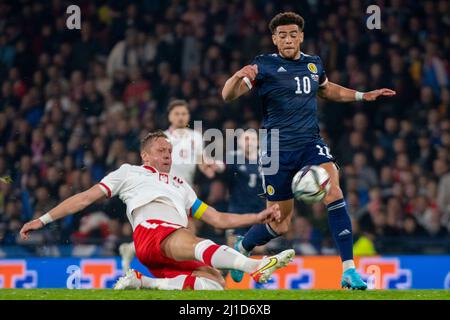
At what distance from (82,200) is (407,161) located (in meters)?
7.22

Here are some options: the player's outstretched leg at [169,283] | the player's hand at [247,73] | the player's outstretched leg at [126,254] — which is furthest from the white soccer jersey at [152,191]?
the player's outstretched leg at [126,254]

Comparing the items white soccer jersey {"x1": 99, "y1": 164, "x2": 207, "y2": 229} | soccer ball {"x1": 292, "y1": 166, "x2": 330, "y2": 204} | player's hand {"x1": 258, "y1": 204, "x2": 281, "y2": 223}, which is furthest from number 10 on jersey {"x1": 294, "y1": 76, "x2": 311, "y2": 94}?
player's hand {"x1": 258, "y1": 204, "x2": 281, "y2": 223}

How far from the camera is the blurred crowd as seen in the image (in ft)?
45.0

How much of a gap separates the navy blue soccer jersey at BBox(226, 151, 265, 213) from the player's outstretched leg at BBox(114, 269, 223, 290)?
3307 mm

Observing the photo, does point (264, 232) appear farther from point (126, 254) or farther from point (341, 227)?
point (126, 254)

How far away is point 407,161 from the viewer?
1411 cm

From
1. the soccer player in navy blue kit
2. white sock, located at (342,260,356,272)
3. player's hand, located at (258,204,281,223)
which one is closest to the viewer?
player's hand, located at (258,204,281,223)

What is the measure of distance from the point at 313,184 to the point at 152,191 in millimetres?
1190

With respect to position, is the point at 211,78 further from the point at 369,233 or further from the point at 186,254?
the point at 186,254

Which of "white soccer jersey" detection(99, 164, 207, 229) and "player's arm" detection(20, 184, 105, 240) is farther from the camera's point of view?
"white soccer jersey" detection(99, 164, 207, 229)

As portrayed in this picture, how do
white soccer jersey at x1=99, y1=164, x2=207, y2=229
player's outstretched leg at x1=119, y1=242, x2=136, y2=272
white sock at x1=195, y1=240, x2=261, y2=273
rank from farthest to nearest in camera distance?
player's outstretched leg at x1=119, y1=242, x2=136, y2=272
white soccer jersey at x1=99, y1=164, x2=207, y2=229
white sock at x1=195, y1=240, x2=261, y2=273

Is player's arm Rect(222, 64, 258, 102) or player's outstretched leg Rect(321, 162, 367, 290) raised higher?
player's arm Rect(222, 64, 258, 102)

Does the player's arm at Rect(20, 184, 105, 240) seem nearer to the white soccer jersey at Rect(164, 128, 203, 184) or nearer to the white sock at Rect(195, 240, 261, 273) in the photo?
the white sock at Rect(195, 240, 261, 273)

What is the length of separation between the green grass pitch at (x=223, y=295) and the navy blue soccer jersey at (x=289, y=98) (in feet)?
4.76
